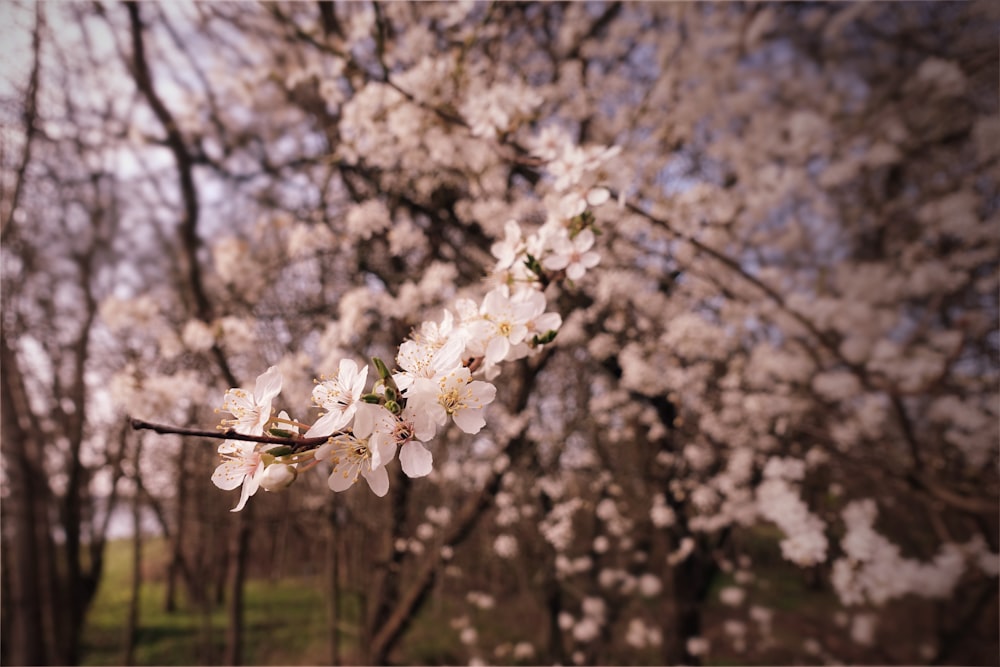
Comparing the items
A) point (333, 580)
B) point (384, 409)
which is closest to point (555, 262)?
point (384, 409)

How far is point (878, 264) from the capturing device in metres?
4.67

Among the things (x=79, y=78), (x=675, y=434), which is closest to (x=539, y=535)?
(x=675, y=434)

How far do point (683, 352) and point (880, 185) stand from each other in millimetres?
4133

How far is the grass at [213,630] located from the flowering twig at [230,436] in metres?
7.42

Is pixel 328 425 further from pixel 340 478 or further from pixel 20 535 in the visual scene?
pixel 20 535

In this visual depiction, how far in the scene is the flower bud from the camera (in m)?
0.83

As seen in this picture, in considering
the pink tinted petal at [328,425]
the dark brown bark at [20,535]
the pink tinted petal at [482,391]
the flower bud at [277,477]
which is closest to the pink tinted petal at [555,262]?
the pink tinted petal at [482,391]

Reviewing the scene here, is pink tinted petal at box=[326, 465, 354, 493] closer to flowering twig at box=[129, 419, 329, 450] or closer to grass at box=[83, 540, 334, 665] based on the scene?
flowering twig at box=[129, 419, 329, 450]

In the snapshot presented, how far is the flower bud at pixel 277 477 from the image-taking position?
827mm

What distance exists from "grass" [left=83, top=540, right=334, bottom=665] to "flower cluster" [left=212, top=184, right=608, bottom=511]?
732 centimetres

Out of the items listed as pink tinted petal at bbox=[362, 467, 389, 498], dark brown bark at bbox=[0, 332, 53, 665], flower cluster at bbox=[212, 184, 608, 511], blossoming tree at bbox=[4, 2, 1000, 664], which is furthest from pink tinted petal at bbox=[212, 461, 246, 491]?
dark brown bark at bbox=[0, 332, 53, 665]

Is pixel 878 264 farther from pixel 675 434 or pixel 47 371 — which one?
pixel 47 371

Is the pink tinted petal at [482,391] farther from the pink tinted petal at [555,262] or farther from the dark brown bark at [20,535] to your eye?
the dark brown bark at [20,535]

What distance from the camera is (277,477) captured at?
831 millimetres
